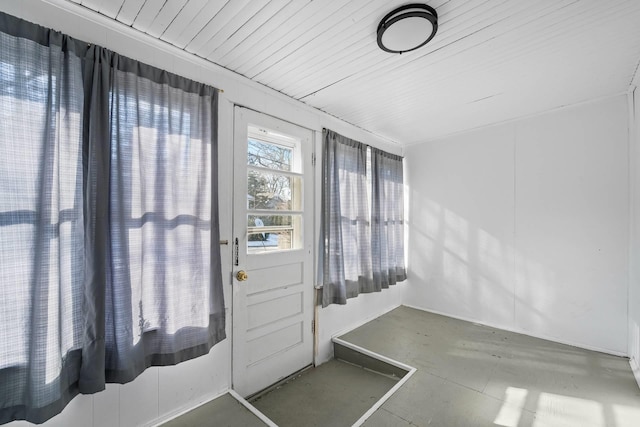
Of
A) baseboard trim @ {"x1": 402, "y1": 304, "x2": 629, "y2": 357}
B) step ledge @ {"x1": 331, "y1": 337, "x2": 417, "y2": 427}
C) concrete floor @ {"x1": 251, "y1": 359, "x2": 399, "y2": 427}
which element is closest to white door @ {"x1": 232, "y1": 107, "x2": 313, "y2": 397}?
concrete floor @ {"x1": 251, "y1": 359, "x2": 399, "y2": 427}

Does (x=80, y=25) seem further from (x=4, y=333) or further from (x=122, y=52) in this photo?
(x=4, y=333)

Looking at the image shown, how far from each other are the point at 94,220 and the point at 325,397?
6.71 ft

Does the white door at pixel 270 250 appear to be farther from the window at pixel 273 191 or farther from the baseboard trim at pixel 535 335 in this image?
the baseboard trim at pixel 535 335

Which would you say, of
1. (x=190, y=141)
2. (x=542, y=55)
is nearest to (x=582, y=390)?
(x=542, y=55)

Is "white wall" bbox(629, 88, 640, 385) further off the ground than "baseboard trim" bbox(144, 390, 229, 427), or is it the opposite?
"white wall" bbox(629, 88, 640, 385)

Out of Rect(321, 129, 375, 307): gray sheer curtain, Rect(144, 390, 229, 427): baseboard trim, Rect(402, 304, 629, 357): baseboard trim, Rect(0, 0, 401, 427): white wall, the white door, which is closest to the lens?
Rect(0, 0, 401, 427): white wall

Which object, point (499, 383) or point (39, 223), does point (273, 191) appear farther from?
point (499, 383)

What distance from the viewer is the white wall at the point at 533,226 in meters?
2.53

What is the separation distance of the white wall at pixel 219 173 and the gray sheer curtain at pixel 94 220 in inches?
4.7

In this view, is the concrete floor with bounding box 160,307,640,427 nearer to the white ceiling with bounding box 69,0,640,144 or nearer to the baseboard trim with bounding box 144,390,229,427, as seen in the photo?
the baseboard trim with bounding box 144,390,229,427

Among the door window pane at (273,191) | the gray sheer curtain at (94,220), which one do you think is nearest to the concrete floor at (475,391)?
the gray sheer curtain at (94,220)

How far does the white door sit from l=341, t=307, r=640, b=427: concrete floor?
803 millimetres

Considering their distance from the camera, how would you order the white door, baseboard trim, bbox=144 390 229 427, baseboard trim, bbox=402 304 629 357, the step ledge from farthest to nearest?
baseboard trim, bbox=402 304 629 357
the white door
the step ledge
baseboard trim, bbox=144 390 229 427

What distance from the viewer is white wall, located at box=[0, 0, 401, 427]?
4.54 feet
